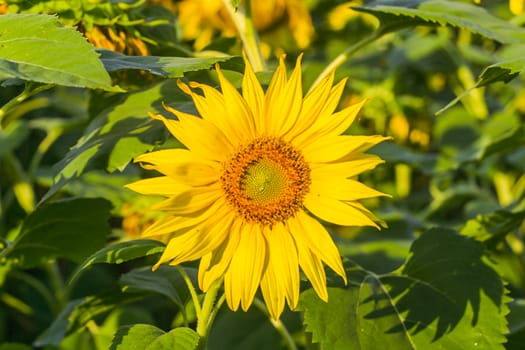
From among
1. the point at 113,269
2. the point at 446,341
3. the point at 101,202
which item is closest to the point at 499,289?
the point at 446,341

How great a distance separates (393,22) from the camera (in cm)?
131

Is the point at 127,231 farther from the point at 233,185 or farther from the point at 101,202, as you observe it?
the point at 233,185

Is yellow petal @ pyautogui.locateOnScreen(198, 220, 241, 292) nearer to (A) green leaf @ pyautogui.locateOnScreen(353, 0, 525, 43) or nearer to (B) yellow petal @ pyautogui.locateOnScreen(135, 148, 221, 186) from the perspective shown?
(B) yellow petal @ pyautogui.locateOnScreen(135, 148, 221, 186)

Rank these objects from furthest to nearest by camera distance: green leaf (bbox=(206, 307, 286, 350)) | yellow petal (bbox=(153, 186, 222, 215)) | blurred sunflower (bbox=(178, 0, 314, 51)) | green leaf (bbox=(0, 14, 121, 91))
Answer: blurred sunflower (bbox=(178, 0, 314, 51)) < green leaf (bbox=(206, 307, 286, 350)) < yellow petal (bbox=(153, 186, 222, 215)) < green leaf (bbox=(0, 14, 121, 91))

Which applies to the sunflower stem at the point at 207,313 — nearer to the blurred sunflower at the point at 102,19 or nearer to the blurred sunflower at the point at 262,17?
the blurred sunflower at the point at 102,19

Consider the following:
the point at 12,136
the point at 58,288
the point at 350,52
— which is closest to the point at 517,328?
the point at 350,52

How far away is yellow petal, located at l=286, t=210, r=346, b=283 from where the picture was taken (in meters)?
1.01

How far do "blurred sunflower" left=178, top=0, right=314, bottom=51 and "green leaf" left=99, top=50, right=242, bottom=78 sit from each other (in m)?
1.22

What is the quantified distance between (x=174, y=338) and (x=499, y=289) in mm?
407

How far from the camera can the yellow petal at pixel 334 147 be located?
1.00 m

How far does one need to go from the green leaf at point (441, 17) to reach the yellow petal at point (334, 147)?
0.24 metres

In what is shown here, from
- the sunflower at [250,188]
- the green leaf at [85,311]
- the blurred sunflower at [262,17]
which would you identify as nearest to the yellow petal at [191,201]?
the sunflower at [250,188]

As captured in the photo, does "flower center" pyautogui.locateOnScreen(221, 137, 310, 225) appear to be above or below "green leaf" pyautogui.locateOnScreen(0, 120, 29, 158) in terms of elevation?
above

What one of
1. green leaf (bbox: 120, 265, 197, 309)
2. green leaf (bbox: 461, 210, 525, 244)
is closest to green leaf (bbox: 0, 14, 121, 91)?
green leaf (bbox: 120, 265, 197, 309)
